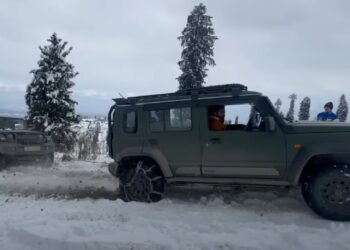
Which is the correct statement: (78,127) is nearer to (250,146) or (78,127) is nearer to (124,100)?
(124,100)

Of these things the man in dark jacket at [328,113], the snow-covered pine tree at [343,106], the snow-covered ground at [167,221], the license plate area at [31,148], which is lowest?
the snow-covered ground at [167,221]

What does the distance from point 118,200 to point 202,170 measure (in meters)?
1.62

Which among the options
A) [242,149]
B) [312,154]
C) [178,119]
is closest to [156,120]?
[178,119]

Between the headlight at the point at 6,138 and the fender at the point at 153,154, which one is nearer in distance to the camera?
the fender at the point at 153,154

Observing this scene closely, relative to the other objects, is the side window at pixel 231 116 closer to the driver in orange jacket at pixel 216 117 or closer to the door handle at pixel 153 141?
the driver in orange jacket at pixel 216 117

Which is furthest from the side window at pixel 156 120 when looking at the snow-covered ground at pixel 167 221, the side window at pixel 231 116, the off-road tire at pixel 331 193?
the off-road tire at pixel 331 193

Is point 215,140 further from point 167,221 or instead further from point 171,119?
point 167,221

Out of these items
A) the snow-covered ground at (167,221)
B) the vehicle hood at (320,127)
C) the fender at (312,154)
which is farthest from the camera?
the vehicle hood at (320,127)

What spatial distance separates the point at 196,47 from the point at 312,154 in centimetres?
1619

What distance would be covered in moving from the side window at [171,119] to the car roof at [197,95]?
201 mm

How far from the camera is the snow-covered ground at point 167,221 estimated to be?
4906mm

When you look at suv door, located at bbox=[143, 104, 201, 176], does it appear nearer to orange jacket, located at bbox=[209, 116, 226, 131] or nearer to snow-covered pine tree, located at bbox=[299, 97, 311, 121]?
orange jacket, located at bbox=[209, 116, 226, 131]

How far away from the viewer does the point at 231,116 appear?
22.1ft

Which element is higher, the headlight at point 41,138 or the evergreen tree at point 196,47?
the evergreen tree at point 196,47
